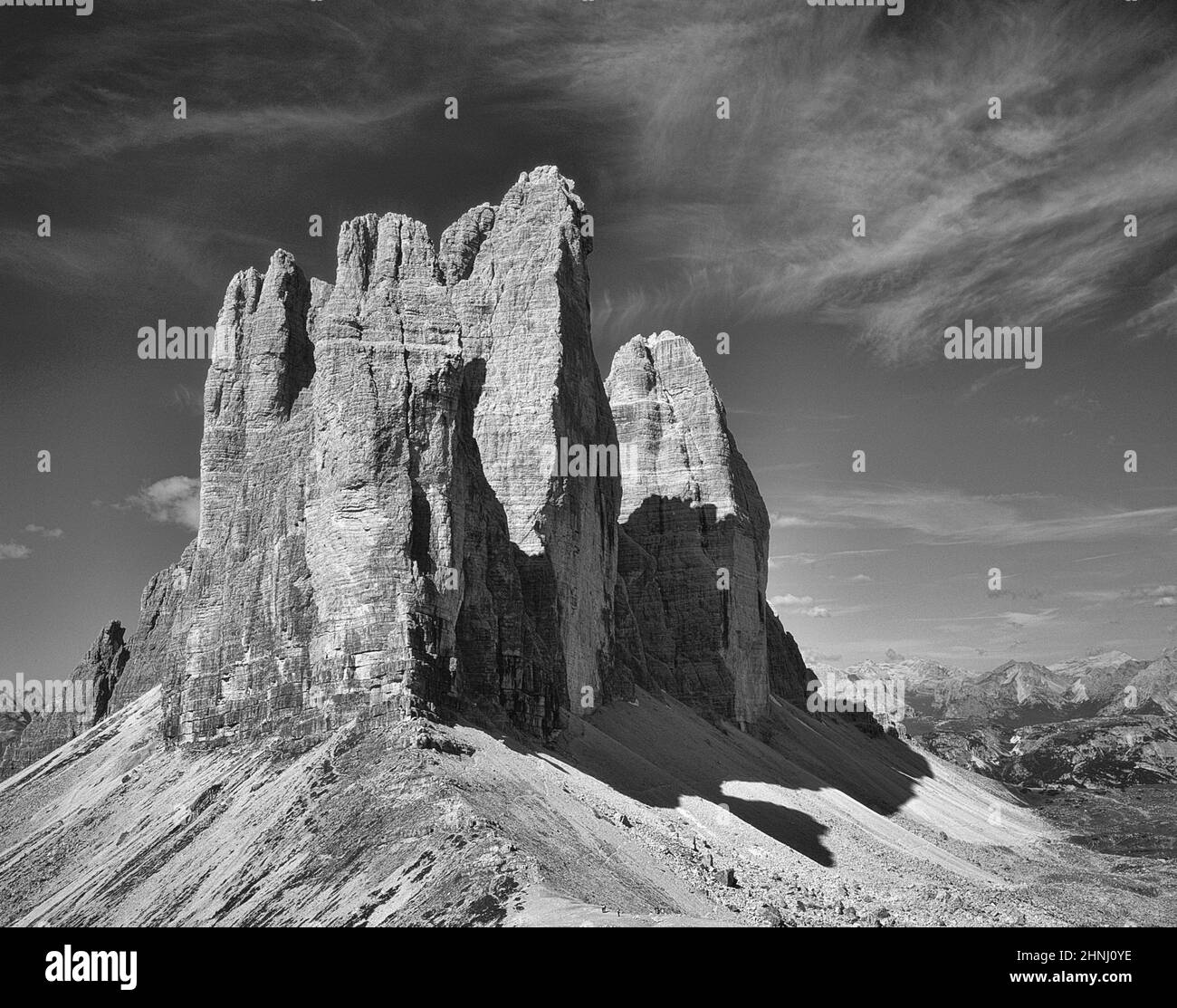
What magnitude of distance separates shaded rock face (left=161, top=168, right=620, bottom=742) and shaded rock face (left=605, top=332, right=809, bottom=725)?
1881cm

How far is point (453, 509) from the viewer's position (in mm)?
61000

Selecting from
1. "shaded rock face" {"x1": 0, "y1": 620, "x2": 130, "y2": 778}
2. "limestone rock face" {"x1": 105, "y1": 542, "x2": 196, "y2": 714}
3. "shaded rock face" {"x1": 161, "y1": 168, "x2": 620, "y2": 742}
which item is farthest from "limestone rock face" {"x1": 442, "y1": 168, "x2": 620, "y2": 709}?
"shaded rock face" {"x1": 0, "y1": 620, "x2": 130, "y2": 778}

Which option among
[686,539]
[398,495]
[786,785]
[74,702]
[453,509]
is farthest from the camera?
[686,539]

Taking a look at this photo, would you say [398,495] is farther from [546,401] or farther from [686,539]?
[686,539]

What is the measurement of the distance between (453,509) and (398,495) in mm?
3184

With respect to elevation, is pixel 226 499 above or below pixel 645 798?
above

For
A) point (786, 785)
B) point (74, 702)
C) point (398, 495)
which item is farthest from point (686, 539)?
point (398, 495)

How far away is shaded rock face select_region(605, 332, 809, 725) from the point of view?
111 metres

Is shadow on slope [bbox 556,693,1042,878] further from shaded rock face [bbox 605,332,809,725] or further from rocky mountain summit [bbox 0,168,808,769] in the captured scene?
shaded rock face [bbox 605,332,809,725]
